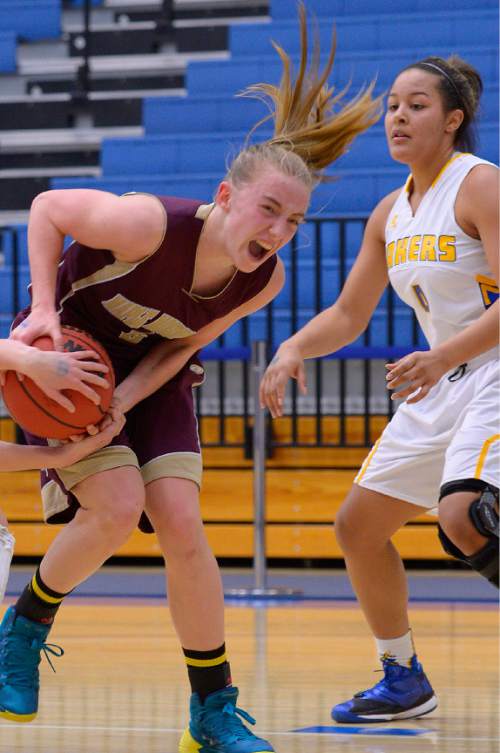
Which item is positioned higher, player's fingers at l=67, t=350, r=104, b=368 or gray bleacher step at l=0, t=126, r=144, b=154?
player's fingers at l=67, t=350, r=104, b=368

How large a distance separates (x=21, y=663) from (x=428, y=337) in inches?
48.4

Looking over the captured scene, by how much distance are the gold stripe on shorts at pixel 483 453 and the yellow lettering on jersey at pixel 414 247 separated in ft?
1.68

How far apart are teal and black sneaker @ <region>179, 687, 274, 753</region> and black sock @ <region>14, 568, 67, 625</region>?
0.35m

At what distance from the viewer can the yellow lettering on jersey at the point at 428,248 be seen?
2.94 metres

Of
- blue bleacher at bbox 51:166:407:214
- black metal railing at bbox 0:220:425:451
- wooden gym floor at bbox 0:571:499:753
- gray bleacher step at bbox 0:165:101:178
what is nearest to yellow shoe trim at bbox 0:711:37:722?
wooden gym floor at bbox 0:571:499:753

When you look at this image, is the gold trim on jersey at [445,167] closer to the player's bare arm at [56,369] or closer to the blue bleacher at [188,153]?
the player's bare arm at [56,369]

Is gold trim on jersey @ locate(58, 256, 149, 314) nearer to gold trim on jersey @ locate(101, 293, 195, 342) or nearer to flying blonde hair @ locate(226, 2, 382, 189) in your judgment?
gold trim on jersey @ locate(101, 293, 195, 342)

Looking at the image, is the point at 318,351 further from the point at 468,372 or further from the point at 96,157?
the point at 96,157

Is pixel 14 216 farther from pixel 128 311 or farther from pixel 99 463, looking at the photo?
pixel 99 463

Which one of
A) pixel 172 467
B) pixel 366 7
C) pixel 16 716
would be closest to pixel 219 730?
pixel 16 716

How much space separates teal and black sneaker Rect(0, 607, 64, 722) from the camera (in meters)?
2.57

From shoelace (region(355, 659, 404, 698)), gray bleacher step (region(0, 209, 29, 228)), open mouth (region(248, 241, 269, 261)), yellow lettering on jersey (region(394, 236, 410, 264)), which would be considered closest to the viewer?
open mouth (region(248, 241, 269, 261))

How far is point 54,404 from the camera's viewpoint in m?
2.47

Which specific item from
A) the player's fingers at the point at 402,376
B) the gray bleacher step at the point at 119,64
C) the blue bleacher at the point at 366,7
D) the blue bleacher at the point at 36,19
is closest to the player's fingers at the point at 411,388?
the player's fingers at the point at 402,376
